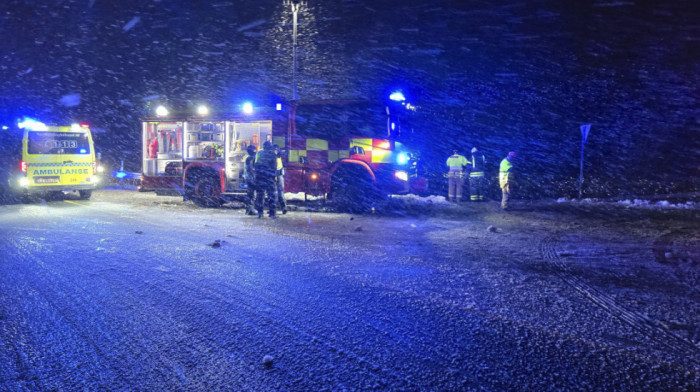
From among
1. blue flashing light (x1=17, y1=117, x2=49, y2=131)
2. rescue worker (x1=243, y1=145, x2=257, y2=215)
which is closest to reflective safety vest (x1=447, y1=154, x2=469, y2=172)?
rescue worker (x1=243, y1=145, x2=257, y2=215)

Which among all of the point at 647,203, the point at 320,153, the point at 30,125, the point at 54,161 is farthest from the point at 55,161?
the point at 647,203

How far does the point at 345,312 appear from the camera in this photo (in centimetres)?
358

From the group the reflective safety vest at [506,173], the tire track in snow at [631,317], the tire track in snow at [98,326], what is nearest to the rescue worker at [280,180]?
the tire track in snow at [98,326]

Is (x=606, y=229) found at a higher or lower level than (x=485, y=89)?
lower

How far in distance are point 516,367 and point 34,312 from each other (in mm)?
3610

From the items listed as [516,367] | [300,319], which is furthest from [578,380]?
[300,319]

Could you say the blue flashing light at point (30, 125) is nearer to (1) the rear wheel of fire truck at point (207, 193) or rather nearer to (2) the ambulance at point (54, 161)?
(2) the ambulance at point (54, 161)

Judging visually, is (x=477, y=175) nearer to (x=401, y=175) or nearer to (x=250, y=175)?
(x=401, y=175)

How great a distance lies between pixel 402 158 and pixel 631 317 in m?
7.57

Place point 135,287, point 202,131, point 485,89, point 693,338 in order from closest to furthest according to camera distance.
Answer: point 693,338 → point 135,287 → point 202,131 → point 485,89

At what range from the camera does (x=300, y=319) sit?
342 centimetres

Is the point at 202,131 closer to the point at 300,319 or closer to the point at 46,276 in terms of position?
the point at 46,276

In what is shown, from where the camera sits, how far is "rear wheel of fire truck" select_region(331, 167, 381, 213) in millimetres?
10609

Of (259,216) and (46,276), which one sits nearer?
(46,276)
